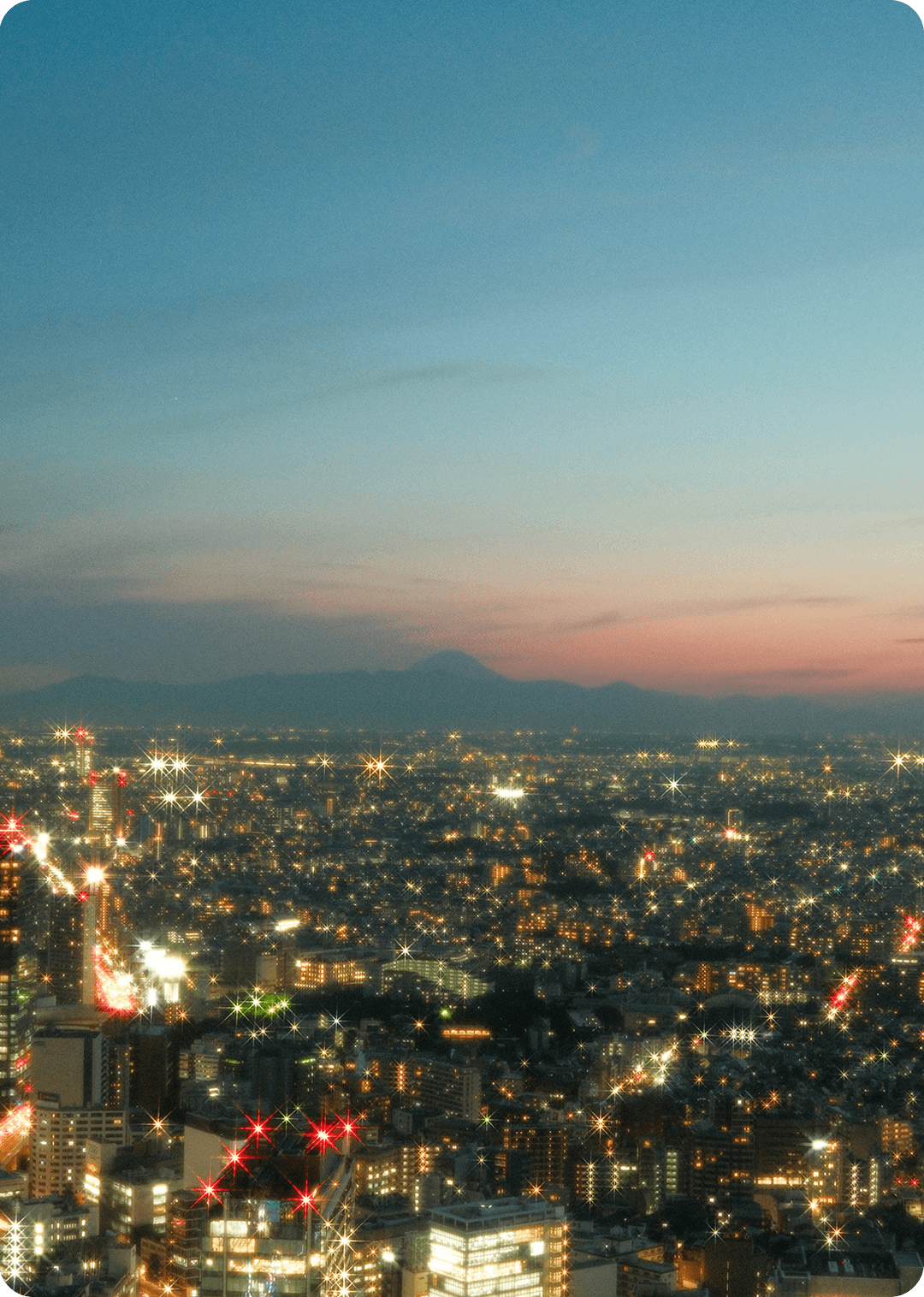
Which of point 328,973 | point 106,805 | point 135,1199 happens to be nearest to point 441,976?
point 328,973

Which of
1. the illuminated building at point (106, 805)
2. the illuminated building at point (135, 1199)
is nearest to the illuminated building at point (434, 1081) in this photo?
the illuminated building at point (135, 1199)

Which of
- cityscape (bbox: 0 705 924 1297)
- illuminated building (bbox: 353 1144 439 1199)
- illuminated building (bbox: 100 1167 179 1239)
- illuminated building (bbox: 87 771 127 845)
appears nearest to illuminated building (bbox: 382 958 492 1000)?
cityscape (bbox: 0 705 924 1297)

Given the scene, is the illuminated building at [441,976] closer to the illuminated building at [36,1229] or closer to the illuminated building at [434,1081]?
the illuminated building at [434,1081]

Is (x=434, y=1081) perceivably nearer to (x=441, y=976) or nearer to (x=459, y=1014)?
(x=459, y=1014)

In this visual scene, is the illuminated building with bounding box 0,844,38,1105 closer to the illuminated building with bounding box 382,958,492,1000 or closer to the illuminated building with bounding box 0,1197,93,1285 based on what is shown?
the illuminated building with bounding box 0,1197,93,1285

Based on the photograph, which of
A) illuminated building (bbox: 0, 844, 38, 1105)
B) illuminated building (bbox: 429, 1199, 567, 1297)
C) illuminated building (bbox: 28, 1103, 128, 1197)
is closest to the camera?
illuminated building (bbox: 429, 1199, 567, 1297)

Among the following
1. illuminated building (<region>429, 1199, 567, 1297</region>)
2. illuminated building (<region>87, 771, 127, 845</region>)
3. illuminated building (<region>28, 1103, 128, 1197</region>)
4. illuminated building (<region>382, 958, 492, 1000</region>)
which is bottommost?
illuminated building (<region>382, 958, 492, 1000</region>)
